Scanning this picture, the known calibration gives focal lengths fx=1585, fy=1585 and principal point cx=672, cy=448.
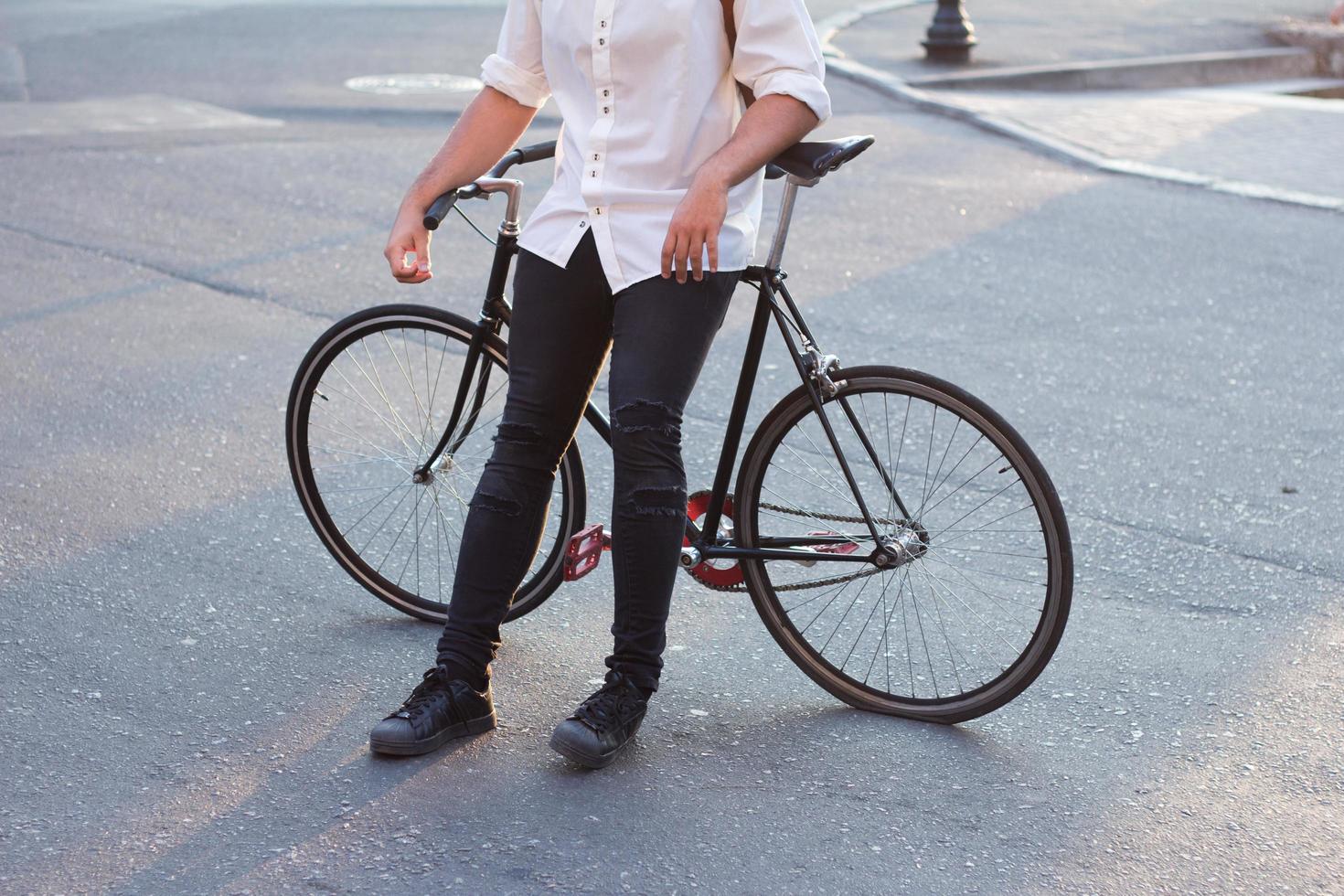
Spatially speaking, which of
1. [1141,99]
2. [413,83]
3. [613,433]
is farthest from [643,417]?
[1141,99]

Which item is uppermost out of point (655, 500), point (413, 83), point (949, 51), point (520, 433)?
point (520, 433)

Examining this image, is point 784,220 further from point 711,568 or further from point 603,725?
point 603,725

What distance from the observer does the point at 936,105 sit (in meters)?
11.9

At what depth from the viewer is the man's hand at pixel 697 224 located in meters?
3.06

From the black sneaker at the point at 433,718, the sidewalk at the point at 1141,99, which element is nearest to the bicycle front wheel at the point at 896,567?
the black sneaker at the point at 433,718

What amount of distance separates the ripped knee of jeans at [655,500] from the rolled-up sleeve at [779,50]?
812mm

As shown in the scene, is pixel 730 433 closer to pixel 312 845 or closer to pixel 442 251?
pixel 312 845

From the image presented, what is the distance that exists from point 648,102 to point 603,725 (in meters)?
1.29

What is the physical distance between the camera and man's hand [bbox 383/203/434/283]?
Answer: 340 centimetres

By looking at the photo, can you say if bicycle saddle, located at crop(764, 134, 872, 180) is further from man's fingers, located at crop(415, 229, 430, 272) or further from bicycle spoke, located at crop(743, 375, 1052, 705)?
man's fingers, located at crop(415, 229, 430, 272)

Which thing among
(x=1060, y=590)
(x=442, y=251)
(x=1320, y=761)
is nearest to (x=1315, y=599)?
(x=1320, y=761)

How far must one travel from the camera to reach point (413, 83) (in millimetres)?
12578

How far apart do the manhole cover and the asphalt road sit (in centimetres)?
419

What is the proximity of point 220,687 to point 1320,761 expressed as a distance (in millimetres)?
2461
